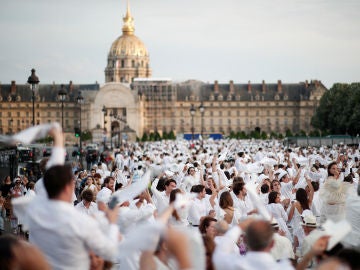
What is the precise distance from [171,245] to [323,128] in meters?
76.5

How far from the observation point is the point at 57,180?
4.73 metres

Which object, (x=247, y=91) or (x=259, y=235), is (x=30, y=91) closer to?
(x=247, y=91)

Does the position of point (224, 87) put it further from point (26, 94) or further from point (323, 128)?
point (323, 128)

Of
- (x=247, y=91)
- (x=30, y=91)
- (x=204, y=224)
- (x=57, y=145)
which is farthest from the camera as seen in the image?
(x=247, y=91)

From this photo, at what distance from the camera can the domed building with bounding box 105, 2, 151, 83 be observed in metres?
142

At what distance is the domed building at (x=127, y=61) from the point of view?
14238 centimetres

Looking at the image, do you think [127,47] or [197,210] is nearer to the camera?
[197,210]

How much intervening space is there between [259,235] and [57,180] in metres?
1.35

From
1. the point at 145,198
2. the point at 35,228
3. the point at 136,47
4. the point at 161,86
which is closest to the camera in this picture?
the point at 35,228

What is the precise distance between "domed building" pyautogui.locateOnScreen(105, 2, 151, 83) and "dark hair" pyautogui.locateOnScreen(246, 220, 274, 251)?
138095mm

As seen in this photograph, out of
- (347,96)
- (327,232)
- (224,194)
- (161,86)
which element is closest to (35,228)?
(327,232)

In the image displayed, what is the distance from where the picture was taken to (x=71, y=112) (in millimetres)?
124875

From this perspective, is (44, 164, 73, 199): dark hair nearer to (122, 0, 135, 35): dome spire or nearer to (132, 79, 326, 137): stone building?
(132, 79, 326, 137): stone building

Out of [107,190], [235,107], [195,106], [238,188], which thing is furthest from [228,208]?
[235,107]
